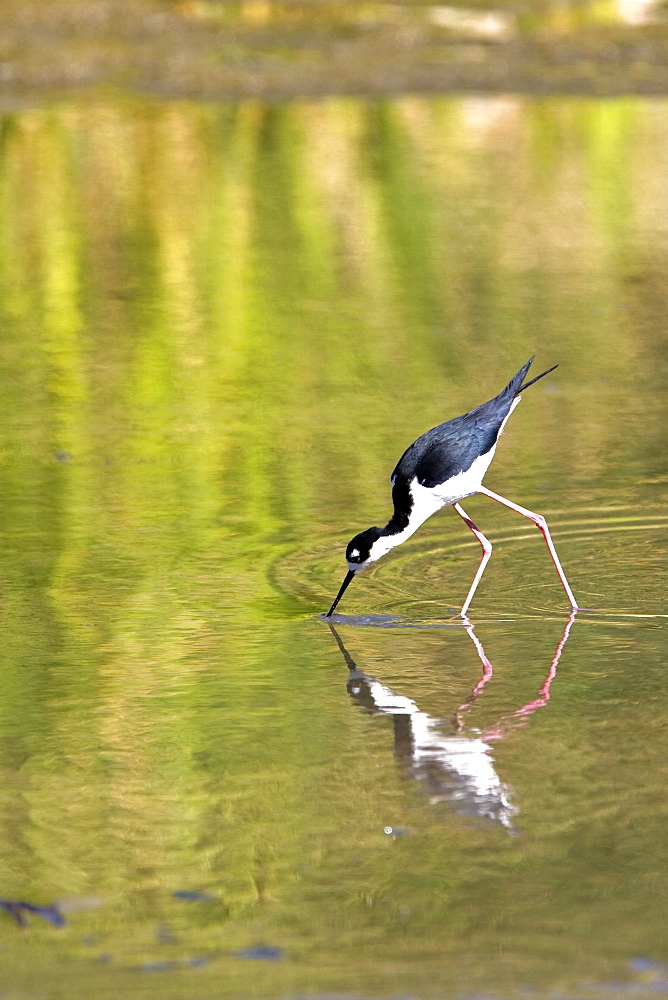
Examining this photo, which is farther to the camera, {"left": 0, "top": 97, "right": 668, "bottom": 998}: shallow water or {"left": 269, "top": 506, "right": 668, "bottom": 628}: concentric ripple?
{"left": 269, "top": 506, "right": 668, "bottom": 628}: concentric ripple

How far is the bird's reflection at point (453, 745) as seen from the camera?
4.42m

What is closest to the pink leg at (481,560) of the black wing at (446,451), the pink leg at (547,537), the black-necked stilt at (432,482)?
the black-necked stilt at (432,482)

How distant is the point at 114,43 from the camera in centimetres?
2091

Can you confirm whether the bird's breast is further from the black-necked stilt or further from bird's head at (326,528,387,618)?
bird's head at (326,528,387,618)

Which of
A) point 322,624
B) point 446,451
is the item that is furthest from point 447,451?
point 322,624

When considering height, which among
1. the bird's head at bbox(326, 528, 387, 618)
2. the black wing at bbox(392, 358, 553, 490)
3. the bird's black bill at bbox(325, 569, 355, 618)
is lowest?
the bird's black bill at bbox(325, 569, 355, 618)

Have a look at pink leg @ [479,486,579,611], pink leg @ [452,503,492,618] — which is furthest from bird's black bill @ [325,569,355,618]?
pink leg @ [479,486,579,611]

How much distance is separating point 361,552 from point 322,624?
27cm

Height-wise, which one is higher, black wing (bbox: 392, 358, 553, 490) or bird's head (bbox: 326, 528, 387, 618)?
black wing (bbox: 392, 358, 553, 490)

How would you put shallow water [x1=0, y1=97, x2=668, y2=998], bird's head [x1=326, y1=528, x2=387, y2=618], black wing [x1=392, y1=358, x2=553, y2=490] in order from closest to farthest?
shallow water [x1=0, y1=97, x2=668, y2=998], bird's head [x1=326, y1=528, x2=387, y2=618], black wing [x1=392, y1=358, x2=553, y2=490]

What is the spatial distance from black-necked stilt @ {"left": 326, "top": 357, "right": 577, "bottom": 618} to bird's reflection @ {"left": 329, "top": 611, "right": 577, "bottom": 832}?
1.62ft

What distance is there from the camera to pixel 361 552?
5910 millimetres

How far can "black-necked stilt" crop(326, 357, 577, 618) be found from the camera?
19.5ft

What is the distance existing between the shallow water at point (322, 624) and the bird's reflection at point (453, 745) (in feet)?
0.04
